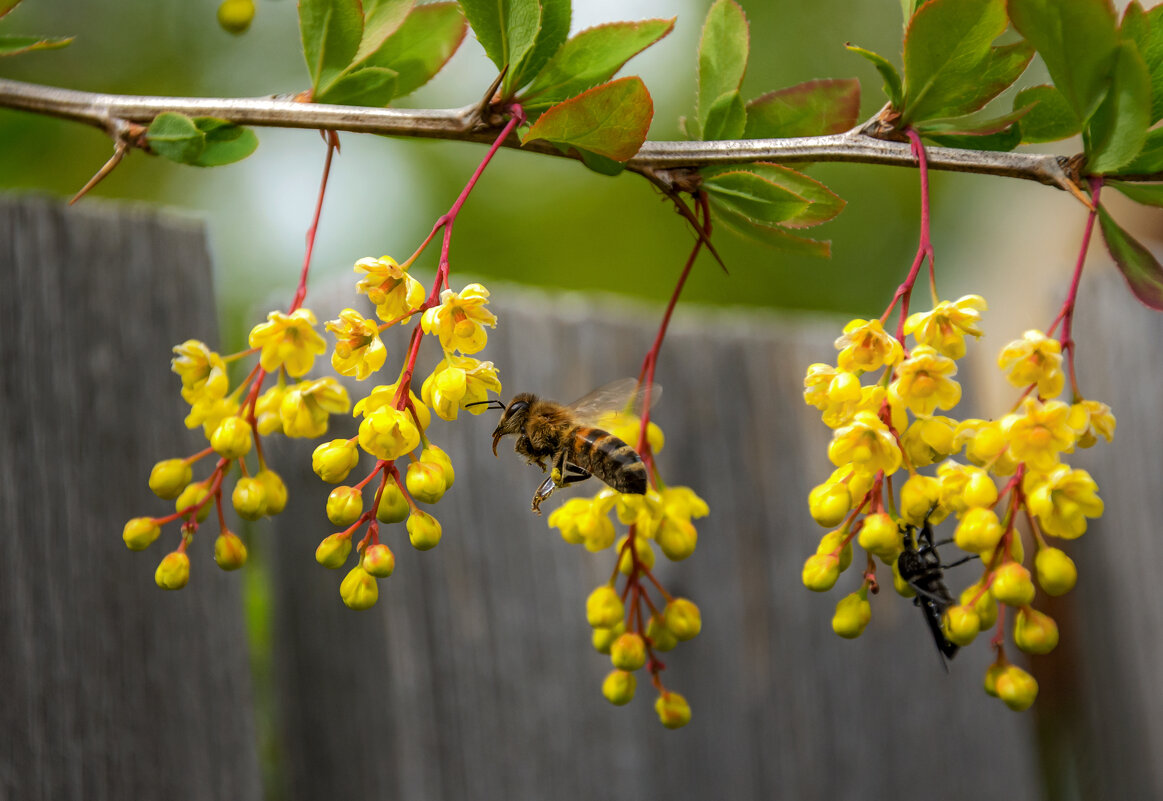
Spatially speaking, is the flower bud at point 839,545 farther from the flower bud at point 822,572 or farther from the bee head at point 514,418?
the bee head at point 514,418

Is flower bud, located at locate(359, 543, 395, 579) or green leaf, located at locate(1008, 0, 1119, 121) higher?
green leaf, located at locate(1008, 0, 1119, 121)

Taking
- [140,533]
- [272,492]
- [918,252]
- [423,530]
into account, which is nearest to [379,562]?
[423,530]

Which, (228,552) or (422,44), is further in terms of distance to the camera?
(422,44)

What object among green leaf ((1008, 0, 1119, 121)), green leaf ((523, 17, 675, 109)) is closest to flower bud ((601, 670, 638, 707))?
green leaf ((523, 17, 675, 109))

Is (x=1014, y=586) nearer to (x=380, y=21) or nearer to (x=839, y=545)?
(x=839, y=545)

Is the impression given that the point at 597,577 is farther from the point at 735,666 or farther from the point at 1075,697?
the point at 1075,697

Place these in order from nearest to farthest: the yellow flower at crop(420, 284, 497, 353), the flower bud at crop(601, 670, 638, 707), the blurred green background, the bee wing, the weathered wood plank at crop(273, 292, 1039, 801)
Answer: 1. the yellow flower at crop(420, 284, 497, 353)
2. the flower bud at crop(601, 670, 638, 707)
3. the bee wing
4. the weathered wood plank at crop(273, 292, 1039, 801)
5. the blurred green background

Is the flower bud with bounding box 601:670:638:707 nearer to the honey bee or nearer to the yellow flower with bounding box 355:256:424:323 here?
the honey bee
